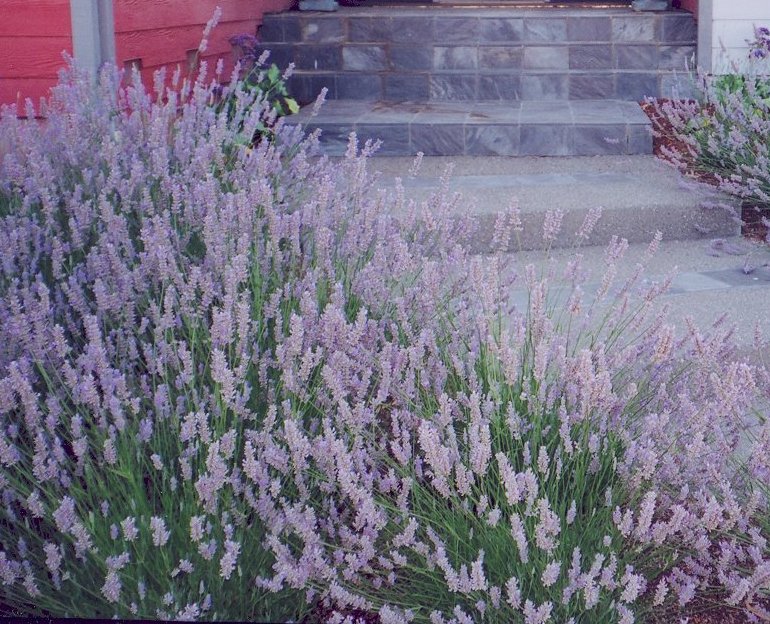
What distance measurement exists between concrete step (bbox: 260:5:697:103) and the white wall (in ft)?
0.53

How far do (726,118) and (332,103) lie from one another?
2.52 m

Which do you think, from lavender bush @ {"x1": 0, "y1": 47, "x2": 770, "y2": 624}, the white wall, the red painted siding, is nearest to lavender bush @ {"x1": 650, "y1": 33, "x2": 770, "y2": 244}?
the white wall

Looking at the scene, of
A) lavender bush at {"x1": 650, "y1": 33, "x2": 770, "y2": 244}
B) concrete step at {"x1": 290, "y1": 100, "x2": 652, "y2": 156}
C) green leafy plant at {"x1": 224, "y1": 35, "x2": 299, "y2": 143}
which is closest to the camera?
lavender bush at {"x1": 650, "y1": 33, "x2": 770, "y2": 244}

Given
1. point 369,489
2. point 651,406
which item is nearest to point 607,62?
point 651,406

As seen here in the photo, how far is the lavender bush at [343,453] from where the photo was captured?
1935 millimetres

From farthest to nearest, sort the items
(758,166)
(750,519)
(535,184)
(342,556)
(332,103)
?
(332,103)
(535,184)
(758,166)
(750,519)
(342,556)

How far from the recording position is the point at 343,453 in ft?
6.23

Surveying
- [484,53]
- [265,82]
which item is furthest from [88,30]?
[484,53]

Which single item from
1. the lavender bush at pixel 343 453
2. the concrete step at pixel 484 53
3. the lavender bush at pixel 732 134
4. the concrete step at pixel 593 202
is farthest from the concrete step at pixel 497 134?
the lavender bush at pixel 343 453

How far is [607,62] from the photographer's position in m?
7.14

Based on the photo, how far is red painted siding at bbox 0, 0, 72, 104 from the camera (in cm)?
521

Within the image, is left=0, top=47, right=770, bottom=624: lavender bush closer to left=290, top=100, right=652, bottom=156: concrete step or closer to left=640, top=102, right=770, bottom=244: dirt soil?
left=640, top=102, right=770, bottom=244: dirt soil

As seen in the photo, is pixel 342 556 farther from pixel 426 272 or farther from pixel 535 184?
pixel 535 184

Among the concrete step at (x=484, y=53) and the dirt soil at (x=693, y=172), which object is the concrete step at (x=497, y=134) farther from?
the concrete step at (x=484, y=53)
